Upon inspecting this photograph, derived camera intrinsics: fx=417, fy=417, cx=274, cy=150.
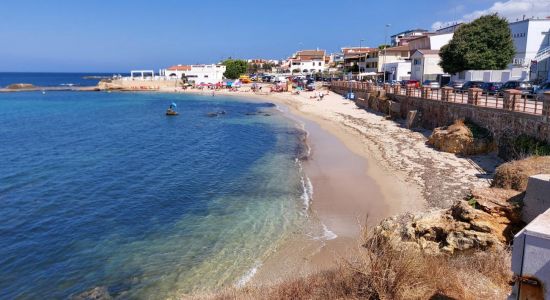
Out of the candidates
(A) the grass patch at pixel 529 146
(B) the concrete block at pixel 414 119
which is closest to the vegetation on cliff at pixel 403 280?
(A) the grass patch at pixel 529 146

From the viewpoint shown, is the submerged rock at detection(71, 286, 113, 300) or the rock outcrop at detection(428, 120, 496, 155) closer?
the submerged rock at detection(71, 286, 113, 300)

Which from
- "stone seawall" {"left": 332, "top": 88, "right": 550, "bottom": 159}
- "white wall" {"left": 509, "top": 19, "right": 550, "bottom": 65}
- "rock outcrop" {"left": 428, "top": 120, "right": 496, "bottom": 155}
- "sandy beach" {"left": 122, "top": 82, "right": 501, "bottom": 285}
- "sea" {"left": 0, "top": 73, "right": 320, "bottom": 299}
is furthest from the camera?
"white wall" {"left": 509, "top": 19, "right": 550, "bottom": 65}

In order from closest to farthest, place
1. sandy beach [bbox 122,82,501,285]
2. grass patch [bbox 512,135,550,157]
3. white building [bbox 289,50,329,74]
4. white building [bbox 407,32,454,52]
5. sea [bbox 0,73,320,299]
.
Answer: sea [bbox 0,73,320,299]
sandy beach [bbox 122,82,501,285]
grass patch [bbox 512,135,550,157]
white building [bbox 407,32,454,52]
white building [bbox 289,50,329,74]

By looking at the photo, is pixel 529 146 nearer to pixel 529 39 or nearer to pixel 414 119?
pixel 414 119

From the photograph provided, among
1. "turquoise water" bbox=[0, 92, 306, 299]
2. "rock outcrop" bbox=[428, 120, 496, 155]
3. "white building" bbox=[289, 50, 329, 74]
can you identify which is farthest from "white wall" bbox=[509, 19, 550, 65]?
"white building" bbox=[289, 50, 329, 74]

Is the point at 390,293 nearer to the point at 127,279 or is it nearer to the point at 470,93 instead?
the point at 127,279

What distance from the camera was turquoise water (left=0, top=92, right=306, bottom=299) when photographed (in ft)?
39.9

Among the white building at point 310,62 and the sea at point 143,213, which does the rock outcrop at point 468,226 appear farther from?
the white building at point 310,62

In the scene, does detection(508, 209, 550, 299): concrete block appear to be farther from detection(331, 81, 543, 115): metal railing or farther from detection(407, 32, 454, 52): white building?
detection(407, 32, 454, 52): white building

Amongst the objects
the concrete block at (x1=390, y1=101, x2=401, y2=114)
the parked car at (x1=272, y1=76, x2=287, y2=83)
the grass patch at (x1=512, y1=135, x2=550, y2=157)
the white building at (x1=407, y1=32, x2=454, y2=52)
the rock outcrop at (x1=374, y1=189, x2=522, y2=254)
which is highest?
the white building at (x1=407, y1=32, x2=454, y2=52)

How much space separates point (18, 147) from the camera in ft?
106

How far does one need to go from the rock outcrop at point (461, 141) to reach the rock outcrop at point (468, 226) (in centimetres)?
1233

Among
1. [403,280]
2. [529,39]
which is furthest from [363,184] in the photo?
[529,39]

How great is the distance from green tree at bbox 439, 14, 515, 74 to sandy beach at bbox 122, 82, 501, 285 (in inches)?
757
